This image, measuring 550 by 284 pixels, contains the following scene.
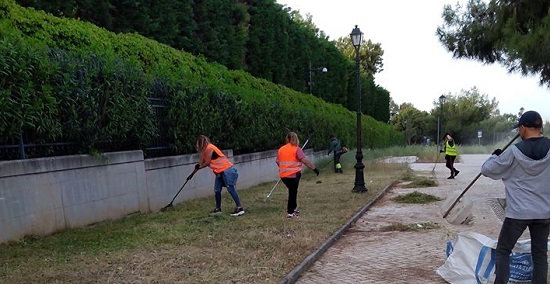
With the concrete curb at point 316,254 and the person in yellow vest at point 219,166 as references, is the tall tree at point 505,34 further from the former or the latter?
the person in yellow vest at point 219,166

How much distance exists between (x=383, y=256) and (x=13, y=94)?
5605 mm

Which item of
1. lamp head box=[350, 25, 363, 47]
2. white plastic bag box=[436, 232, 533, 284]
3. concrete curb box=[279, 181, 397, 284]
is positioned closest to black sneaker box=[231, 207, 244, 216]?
concrete curb box=[279, 181, 397, 284]

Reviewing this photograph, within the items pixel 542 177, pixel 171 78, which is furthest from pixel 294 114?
pixel 542 177

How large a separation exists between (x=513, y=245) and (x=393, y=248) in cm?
275

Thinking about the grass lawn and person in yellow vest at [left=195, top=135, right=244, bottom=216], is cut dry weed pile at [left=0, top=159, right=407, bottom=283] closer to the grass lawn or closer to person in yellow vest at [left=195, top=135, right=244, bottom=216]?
the grass lawn

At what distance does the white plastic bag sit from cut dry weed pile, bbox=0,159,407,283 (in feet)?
5.96

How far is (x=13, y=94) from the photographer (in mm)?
6816

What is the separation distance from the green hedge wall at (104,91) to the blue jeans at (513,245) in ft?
20.4

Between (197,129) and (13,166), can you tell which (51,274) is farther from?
(197,129)

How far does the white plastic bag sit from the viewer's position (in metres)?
4.72

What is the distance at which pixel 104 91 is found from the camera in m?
8.85

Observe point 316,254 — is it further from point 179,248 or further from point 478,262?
point 478,262

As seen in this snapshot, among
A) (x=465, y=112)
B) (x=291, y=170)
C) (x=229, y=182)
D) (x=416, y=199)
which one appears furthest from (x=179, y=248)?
(x=465, y=112)

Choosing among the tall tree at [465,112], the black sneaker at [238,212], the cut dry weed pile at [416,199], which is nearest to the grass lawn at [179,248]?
the black sneaker at [238,212]
